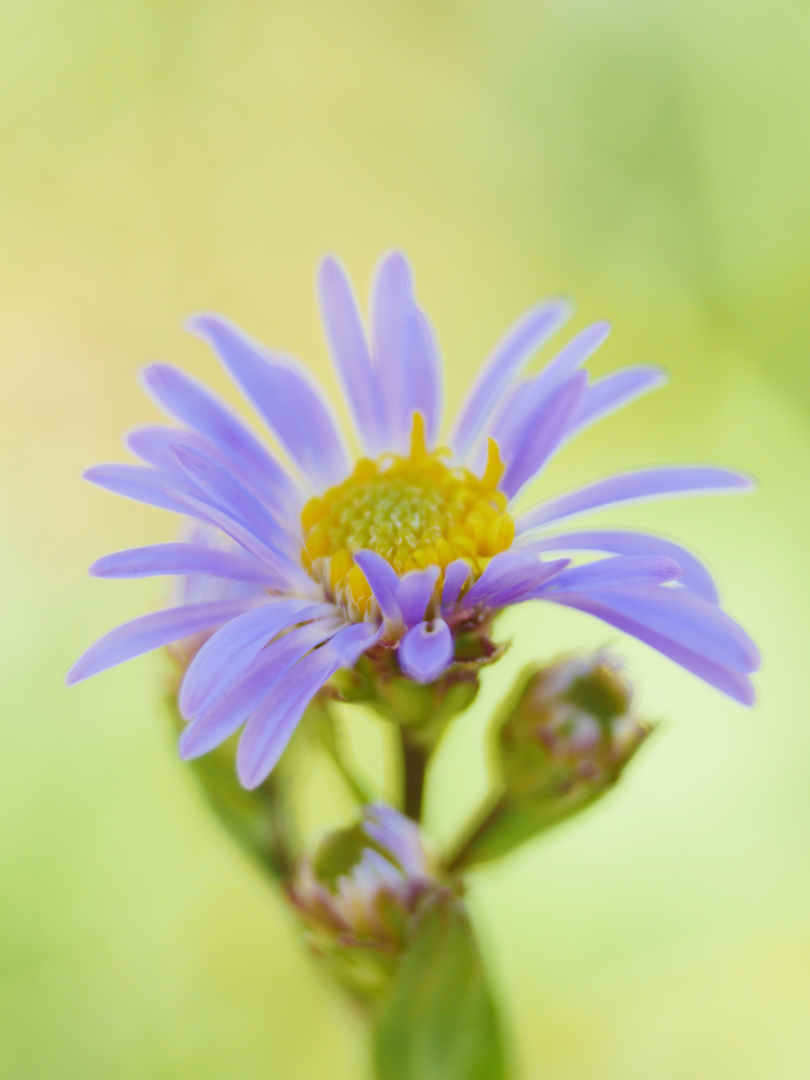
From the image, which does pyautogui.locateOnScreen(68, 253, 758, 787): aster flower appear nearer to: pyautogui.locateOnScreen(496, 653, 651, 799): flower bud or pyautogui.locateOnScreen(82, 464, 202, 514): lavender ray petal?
pyautogui.locateOnScreen(82, 464, 202, 514): lavender ray petal

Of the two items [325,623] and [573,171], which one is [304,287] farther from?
[325,623]

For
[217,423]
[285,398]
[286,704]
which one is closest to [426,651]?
[286,704]

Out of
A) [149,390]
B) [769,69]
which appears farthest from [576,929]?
[769,69]

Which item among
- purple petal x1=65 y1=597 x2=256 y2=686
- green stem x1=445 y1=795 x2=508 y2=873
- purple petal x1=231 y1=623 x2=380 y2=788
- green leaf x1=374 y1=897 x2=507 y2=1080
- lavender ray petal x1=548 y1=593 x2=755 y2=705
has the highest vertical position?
purple petal x1=65 y1=597 x2=256 y2=686

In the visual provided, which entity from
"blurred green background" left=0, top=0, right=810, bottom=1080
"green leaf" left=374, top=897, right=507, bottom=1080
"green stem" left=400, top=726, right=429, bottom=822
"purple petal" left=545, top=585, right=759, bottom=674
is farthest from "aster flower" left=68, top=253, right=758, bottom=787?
"blurred green background" left=0, top=0, right=810, bottom=1080

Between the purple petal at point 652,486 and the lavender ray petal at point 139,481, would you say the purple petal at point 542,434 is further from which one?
the lavender ray petal at point 139,481

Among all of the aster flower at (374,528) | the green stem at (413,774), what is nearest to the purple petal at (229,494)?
the aster flower at (374,528)

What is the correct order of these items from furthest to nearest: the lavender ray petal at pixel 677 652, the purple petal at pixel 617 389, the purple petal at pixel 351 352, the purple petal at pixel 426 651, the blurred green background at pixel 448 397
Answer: the blurred green background at pixel 448 397
the purple petal at pixel 351 352
the purple petal at pixel 617 389
the lavender ray petal at pixel 677 652
the purple petal at pixel 426 651
